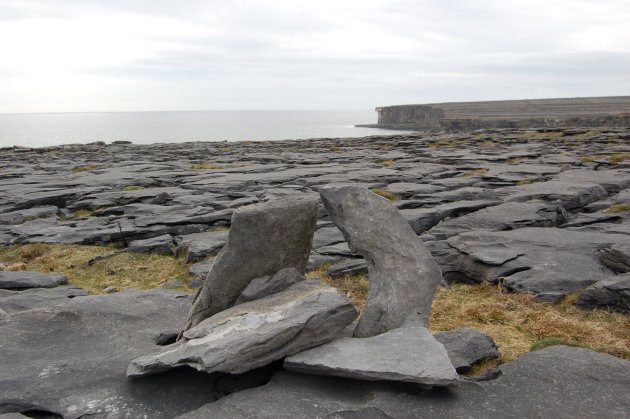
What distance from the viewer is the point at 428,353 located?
4.77 meters

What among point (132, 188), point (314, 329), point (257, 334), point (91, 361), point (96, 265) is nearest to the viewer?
point (257, 334)

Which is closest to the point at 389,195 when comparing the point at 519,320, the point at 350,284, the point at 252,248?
the point at 350,284

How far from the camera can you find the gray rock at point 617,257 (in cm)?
820

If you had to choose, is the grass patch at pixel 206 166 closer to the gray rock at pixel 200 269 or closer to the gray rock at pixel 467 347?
the gray rock at pixel 200 269

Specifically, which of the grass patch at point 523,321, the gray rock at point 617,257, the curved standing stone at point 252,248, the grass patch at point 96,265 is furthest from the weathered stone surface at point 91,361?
the gray rock at point 617,257

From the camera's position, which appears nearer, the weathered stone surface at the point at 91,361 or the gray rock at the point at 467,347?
the weathered stone surface at the point at 91,361

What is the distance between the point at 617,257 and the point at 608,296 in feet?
4.83

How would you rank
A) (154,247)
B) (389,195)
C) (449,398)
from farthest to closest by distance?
(389,195) → (154,247) → (449,398)

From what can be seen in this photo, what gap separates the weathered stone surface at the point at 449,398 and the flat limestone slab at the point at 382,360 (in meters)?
0.13

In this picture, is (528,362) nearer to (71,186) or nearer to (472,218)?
(472,218)

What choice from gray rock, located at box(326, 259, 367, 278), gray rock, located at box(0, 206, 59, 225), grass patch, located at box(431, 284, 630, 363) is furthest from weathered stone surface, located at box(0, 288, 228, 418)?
gray rock, located at box(0, 206, 59, 225)

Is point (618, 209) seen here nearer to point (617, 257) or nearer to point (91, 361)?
point (617, 257)

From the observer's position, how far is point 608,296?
7.17 m

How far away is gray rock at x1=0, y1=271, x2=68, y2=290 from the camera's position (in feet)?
28.3
